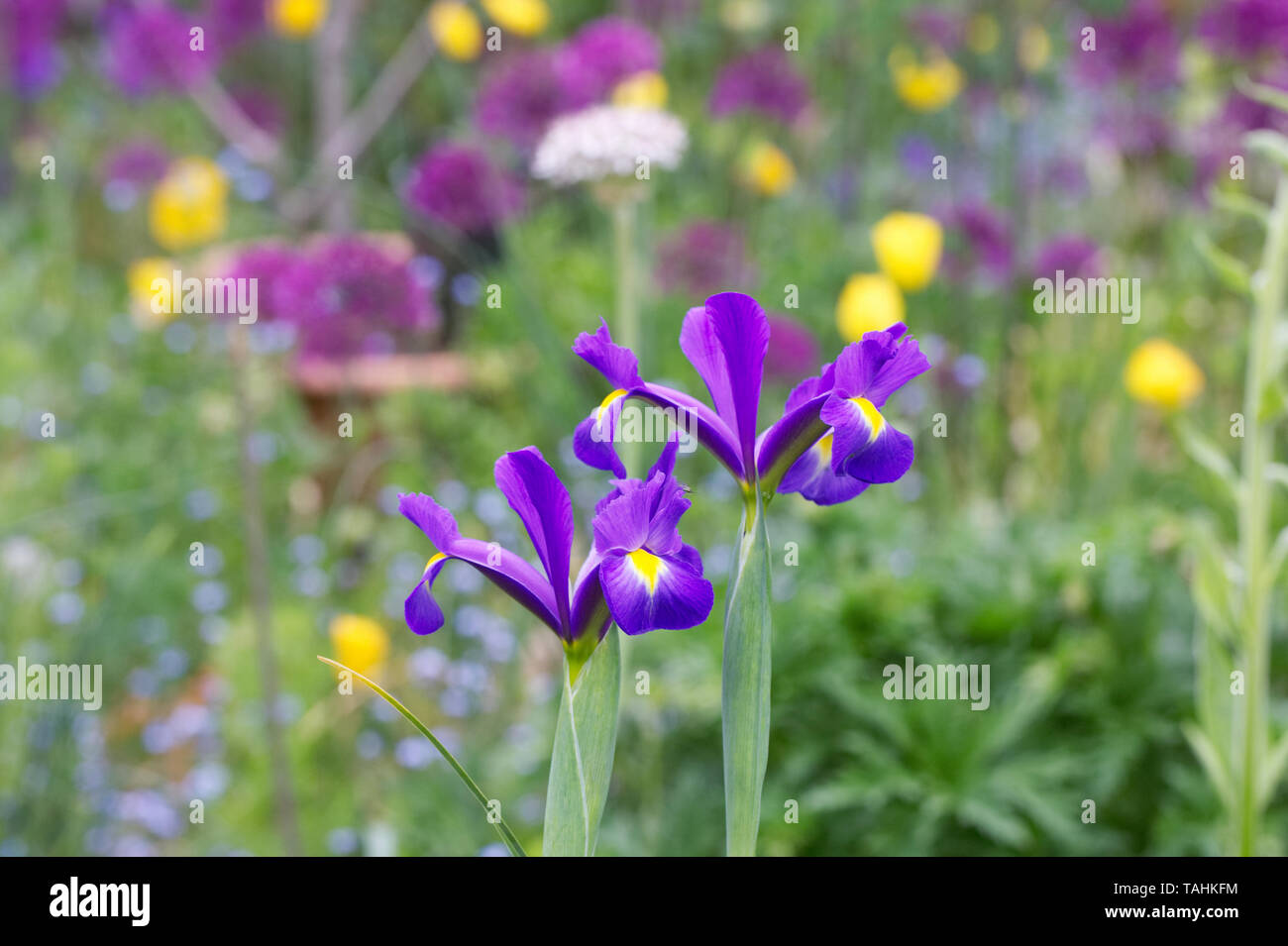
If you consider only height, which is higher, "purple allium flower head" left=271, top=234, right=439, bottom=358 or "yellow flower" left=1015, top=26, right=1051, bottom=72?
"yellow flower" left=1015, top=26, right=1051, bottom=72

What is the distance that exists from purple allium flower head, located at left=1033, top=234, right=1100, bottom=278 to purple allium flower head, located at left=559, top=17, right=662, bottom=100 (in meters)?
1.13

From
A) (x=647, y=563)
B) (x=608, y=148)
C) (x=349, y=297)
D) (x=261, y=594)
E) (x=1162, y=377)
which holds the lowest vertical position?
(x=261, y=594)

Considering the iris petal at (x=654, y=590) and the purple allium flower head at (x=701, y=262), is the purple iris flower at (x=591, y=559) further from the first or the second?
the purple allium flower head at (x=701, y=262)

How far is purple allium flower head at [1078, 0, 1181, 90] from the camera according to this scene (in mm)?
2881

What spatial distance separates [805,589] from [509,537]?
84cm

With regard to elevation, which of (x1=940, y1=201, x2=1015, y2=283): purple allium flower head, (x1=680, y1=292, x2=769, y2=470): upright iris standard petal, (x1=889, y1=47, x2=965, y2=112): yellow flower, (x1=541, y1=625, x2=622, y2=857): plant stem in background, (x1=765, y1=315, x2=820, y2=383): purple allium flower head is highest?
(x1=889, y1=47, x2=965, y2=112): yellow flower

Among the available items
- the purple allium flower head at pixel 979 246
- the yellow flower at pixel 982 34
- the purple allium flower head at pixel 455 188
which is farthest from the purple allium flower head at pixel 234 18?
the yellow flower at pixel 982 34

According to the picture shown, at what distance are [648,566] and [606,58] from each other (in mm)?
1804

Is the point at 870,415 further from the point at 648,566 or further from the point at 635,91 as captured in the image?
the point at 635,91

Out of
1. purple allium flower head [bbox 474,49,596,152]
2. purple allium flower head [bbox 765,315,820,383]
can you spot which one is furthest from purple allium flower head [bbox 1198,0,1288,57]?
purple allium flower head [bbox 474,49,596,152]

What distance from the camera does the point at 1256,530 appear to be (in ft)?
4.29

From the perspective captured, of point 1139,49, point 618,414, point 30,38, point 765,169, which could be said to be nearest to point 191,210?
point 765,169

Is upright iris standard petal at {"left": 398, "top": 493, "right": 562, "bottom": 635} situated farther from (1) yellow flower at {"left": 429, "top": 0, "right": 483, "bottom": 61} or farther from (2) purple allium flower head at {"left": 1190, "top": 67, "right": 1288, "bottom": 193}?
(1) yellow flower at {"left": 429, "top": 0, "right": 483, "bottom": 61}
